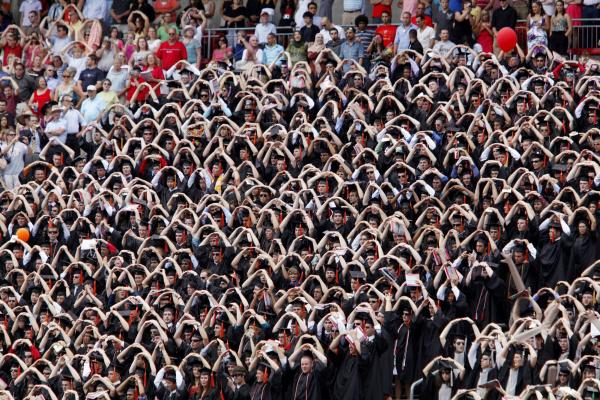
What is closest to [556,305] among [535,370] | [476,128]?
[535,370]

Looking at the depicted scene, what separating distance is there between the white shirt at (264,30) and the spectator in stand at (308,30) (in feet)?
2.13

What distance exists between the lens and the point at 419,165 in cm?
2709

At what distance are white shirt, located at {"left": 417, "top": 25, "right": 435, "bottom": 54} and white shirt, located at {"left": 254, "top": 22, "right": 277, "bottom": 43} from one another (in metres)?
2.48

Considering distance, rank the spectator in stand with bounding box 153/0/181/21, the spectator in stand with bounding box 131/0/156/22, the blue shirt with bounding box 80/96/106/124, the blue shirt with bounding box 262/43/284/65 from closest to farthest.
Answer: the blue shirt with bounding box 80/96/106/124 < the blue shirt with bounding box 262/43/284/65 < the spectator in stand with bounding box 153/0/181/21 < the spectator in stand with bounding box 131/0/156/22

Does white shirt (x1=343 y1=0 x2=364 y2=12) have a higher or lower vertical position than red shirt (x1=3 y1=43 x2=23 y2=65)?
higher

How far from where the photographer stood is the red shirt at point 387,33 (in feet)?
101

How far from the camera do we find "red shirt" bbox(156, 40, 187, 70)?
103 ft

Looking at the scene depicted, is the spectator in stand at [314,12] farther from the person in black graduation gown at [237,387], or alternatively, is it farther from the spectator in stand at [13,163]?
the person in black graduation gown at [237,387]

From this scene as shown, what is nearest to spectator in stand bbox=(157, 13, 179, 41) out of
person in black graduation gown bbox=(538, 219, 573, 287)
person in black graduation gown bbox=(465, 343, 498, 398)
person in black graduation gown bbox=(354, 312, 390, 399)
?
person in black graduation gown bbox=(538, 219, 573, 287)

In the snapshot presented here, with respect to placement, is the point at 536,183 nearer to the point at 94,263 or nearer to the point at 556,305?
the point at 556,305

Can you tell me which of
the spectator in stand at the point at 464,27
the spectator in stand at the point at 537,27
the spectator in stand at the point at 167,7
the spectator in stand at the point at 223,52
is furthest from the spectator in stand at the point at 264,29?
the spectator in stand at the point at 537,27

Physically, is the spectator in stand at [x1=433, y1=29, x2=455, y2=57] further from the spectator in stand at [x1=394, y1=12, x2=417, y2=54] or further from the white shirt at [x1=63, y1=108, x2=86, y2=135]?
the white shirt at [x1=63, y1=108, x2=86, y2=135]

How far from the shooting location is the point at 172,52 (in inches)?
1238

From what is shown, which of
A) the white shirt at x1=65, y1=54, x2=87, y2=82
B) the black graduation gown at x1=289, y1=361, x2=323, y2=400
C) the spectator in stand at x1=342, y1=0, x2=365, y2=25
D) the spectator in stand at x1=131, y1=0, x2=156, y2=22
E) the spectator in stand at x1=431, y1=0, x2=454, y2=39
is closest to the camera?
the black graduation gown at x1=289, y1=361, x2=323, y2=400
